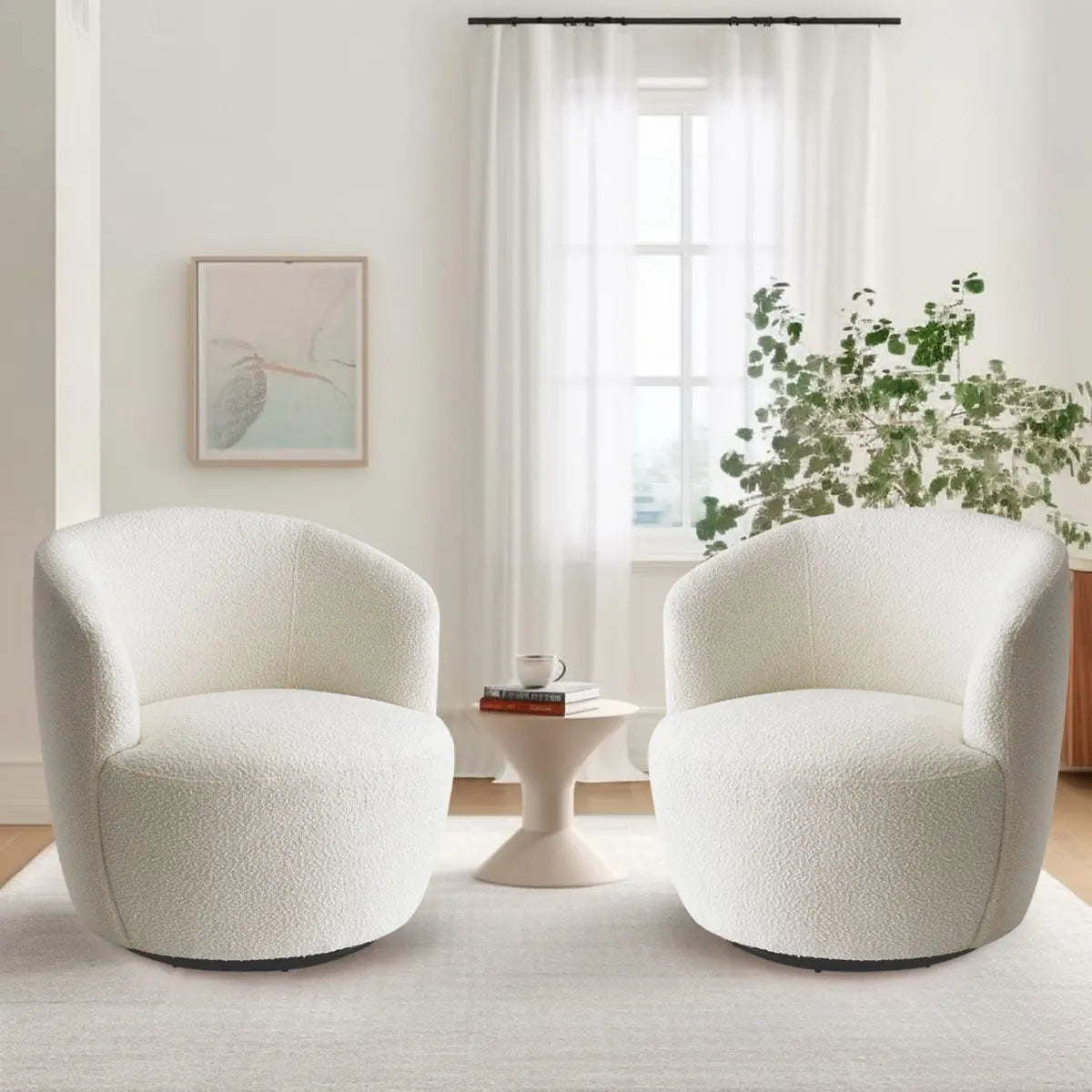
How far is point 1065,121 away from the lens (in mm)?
4652

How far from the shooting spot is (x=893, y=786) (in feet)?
7.36

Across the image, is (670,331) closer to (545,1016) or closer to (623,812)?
(623,812)

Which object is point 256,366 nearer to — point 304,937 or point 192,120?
point 192,120

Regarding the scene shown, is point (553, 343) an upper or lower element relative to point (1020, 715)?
upper

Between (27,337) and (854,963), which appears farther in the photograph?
(27,337)

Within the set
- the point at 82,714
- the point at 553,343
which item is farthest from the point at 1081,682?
the point at 82,714

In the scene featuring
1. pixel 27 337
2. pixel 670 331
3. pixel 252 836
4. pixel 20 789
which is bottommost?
pixel 20 789

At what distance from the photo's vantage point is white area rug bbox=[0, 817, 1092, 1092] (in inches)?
75.4

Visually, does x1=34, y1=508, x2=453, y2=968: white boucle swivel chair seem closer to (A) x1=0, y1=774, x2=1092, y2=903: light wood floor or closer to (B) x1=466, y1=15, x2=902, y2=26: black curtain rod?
(A) x1=0, y1=774, x2=1092, y2=903: light wood floor

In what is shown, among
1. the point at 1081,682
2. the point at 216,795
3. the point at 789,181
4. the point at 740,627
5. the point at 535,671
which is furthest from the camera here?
the point at 789,181

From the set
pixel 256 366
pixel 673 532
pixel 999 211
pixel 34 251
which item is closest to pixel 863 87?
pixel 999 211

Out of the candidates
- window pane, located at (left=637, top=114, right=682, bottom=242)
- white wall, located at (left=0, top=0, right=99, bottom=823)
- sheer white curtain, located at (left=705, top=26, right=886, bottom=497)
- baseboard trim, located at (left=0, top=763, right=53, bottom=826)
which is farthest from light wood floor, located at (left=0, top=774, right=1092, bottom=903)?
window pane, located at (left=637, top=114, right=682, bottom=242)

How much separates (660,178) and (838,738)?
2.96 m

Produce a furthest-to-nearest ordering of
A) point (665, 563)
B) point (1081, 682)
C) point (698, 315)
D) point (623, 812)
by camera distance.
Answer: point (698, 315), point (665, 563), point (1081, 682), point (623, 812)
